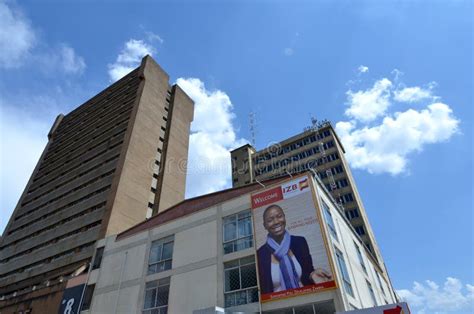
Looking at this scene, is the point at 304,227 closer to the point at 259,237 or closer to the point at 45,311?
the point at 259,237

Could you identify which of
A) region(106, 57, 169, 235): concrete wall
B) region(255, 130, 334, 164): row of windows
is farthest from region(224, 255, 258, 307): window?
region(255, 130, 334, 164): row of windows

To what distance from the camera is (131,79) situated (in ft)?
188

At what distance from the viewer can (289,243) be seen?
1727cm

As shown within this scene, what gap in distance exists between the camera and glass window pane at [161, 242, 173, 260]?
21781 millimetres

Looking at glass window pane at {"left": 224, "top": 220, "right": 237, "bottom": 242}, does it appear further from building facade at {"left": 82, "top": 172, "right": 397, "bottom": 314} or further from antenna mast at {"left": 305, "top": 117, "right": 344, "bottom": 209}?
antenna mast at {"left": 305, "top": 117, "right": 344, "bottom": 209}

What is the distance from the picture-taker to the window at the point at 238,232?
62.3ft

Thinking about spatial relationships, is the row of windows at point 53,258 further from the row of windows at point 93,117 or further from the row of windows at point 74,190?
the row of windows at point 93,117

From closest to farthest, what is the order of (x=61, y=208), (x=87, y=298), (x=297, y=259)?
(x=297, y=259) → (x=87, y=298) → (x=61, y=208)

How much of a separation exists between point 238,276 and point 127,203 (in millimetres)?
25441

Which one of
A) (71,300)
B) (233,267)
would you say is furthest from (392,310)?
(71,300)

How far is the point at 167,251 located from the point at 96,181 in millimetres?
26024

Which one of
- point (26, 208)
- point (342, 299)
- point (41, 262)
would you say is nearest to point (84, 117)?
point (26, 208)

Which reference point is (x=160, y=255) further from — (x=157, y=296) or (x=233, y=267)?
(x=233, y=267)

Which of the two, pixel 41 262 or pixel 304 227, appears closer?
pixel 304 227
